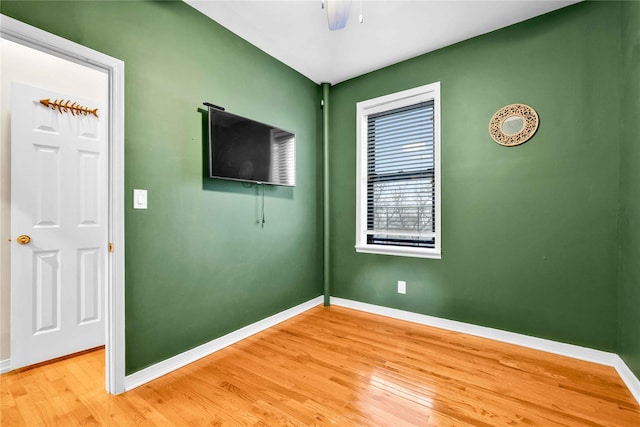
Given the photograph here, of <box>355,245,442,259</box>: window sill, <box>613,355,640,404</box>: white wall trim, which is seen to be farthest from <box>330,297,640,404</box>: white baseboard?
<box>355,245,442,259</box>: window sill

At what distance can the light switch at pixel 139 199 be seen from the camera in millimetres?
1818

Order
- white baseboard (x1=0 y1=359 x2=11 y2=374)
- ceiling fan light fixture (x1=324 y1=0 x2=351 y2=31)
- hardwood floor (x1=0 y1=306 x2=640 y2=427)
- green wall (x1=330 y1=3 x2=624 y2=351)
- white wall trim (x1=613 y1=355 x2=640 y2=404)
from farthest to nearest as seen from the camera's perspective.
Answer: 1. green wall (x1=330 y1=3 x2=624 y2=351)
2. white baseboard (x1=0 y1=359 x2=11 y2=374)
3. white wall trim (x1=613 y1=355 x2=640 y2=404)
4. hardwood floor (x1=0 y1=306 x2=640 y2=427)
5. ceiling fan light fixture (x1=324 y1=0 x2=351 y2=31)

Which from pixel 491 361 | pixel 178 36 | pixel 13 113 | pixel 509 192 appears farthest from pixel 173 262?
pixel 509 192

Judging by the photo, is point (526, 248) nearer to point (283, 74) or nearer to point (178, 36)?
point (283, 74)

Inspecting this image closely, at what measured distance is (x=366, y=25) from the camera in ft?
7.72

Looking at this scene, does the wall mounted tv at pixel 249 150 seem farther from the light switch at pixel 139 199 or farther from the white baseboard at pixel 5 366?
the white baseboard at pixel 5 366

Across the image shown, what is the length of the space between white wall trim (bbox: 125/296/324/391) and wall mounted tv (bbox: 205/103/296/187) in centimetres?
135

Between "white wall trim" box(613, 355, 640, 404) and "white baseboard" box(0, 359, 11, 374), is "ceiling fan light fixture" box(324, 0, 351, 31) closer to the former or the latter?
"white wall trim" box(613, 355, 640, 404)

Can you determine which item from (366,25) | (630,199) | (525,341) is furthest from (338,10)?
(525,341)

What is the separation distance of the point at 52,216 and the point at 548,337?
4.04 m

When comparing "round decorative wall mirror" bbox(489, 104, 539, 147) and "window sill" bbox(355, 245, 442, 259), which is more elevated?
"round decorative wall mirror" bbox(489, 104, 539, 147)

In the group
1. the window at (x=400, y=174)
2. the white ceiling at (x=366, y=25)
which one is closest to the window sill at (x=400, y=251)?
the window at (x=400, y=174)

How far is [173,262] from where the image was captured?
2023mm

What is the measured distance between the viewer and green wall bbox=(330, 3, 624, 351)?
2.07m
